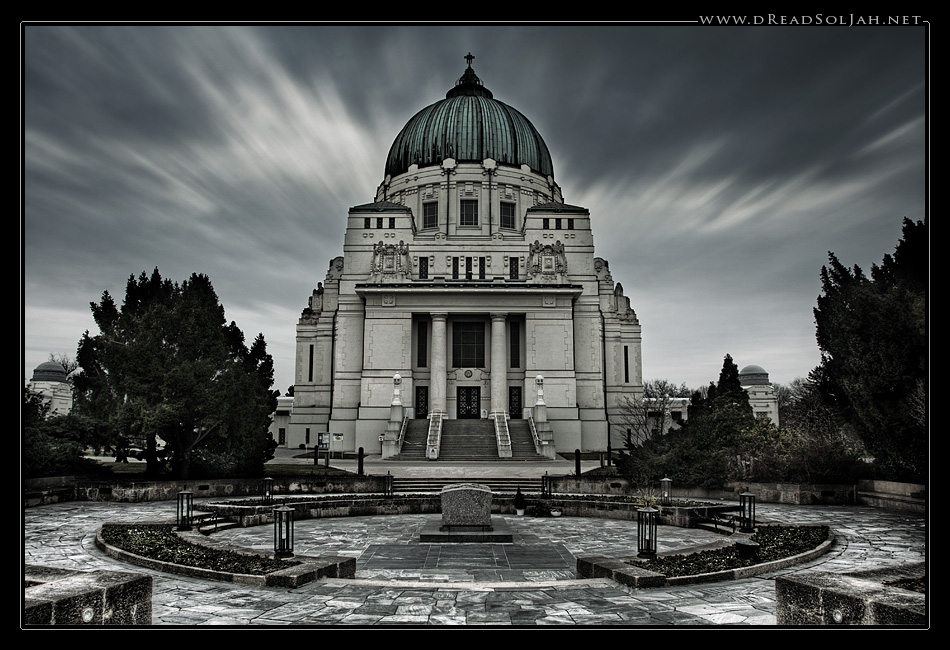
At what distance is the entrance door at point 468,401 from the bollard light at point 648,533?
38.1 meters

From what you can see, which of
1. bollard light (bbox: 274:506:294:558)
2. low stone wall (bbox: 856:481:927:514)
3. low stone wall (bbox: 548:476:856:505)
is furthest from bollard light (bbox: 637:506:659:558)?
low stone wall (bbox: 856:481:927:514)

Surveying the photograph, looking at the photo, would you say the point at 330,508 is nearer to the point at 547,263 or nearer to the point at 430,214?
the point at 547,263

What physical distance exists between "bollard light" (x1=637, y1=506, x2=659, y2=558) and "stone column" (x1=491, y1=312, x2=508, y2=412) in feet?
118

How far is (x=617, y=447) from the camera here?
52.7 meters

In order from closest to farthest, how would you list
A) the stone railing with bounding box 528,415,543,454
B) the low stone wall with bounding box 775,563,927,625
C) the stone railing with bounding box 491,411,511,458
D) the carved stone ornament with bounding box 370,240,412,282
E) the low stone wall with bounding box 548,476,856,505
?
1. the low stone wall with bounding box 775,563,927,625
2. the low stone wall with bounding box 548,476,856,505
3. the stone railing with bounding box 491,411,511,458
4. the stone railing with bounding box 528,415,543,454
5. the carved stone ornament with bounding box 370,240,412,282

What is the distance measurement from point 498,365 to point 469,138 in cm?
2347

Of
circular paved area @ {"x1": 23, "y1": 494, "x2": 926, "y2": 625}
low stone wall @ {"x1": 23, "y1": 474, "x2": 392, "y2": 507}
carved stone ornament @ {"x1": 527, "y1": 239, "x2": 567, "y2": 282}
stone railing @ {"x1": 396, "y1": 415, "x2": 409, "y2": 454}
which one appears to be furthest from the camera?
carved stone ornament @ {"x1": 527, "y1": 239, "x2": 567, "y2": 282}

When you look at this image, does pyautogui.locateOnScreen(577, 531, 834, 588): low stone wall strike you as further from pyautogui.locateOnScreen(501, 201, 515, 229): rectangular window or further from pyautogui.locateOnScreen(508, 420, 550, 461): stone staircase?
pyautogui.locateOnScreen(501, 201, 515, 229): rectangular window

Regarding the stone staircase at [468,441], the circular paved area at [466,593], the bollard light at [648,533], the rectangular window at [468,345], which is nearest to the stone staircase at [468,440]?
the stone staircase at [468,441]

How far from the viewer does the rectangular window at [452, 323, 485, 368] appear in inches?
2035

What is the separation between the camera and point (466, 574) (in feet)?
39.1

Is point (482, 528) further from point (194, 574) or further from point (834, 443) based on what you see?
point (834, 443)

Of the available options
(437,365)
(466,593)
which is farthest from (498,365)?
(466,593)

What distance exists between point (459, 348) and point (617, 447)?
14662mm
